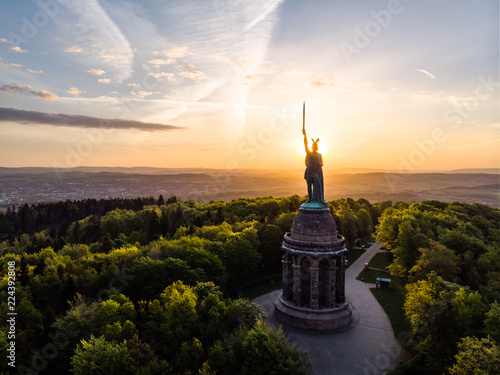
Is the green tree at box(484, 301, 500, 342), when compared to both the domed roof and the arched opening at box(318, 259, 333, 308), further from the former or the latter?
the domed roof

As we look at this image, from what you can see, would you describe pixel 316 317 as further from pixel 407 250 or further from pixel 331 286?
pixel 407 250

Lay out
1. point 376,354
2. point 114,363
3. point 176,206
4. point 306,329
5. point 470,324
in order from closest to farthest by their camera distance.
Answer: point 114,363
point 470,324
point 376,354
point 306,329
point 176,206

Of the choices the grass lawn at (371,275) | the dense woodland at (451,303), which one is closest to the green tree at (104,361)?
the dense woodland at (451,303)

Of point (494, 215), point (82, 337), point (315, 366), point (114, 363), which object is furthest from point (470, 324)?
point (494, 215)

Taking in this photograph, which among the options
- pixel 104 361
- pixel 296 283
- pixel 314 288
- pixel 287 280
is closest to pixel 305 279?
pixel 296 283

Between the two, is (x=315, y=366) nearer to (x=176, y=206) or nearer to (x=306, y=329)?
(x=306, y=329)

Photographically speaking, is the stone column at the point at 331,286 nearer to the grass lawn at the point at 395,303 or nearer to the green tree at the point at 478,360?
the grass lawn at the point at 395,303

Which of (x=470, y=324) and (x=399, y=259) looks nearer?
(x=470, y=324)
